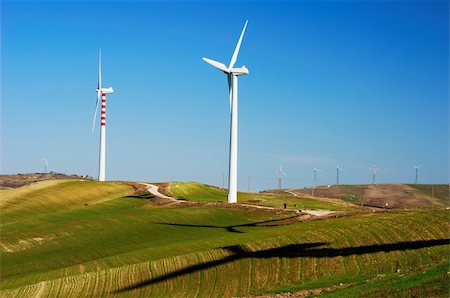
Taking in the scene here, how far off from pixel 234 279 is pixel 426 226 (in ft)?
52.7

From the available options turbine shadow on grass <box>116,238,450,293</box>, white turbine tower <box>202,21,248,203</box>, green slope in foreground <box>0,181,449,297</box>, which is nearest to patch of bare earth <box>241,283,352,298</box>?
green slope in foreground <box>0,181,449,297</box>

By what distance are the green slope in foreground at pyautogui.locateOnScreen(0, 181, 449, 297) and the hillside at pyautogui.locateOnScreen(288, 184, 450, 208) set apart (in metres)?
66.7

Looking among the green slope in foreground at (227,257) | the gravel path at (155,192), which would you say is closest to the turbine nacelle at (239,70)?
the gravel path at (155,192)

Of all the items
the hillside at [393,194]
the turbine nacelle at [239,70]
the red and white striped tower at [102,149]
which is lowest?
the hillside at [393,194]

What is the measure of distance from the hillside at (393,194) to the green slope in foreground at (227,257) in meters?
66.7

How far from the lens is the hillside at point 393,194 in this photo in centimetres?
13112

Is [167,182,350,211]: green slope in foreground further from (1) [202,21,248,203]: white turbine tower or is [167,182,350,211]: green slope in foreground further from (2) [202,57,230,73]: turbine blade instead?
(2) [202,57,230,73]: turbine blade

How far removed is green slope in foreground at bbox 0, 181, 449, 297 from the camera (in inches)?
1588

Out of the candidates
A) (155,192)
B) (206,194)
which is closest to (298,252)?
(155,192)

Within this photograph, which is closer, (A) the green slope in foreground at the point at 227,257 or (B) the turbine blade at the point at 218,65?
(A) the green slope in foreground at the point at 227,257

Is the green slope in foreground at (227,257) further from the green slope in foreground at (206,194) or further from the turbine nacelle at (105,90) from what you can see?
the turbine nacelle at (105,90)

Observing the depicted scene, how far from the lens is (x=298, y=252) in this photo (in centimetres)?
4634

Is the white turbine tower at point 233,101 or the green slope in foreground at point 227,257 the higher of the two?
the white turbine tower at point 233,101

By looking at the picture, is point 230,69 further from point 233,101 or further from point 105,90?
point 105,90
